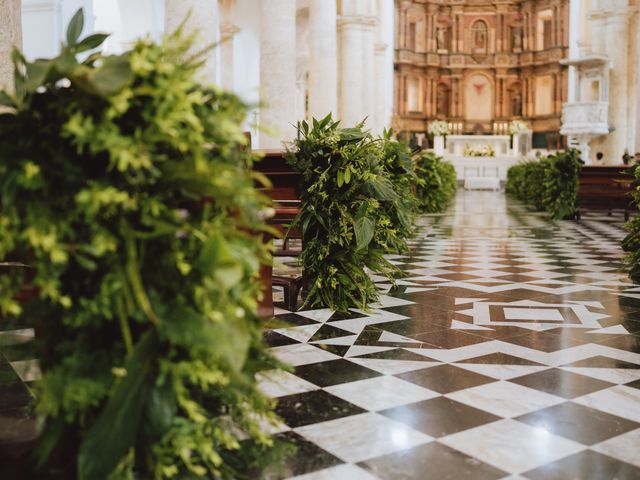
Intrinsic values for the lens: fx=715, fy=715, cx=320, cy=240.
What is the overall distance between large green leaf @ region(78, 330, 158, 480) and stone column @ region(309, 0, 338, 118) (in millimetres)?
13119

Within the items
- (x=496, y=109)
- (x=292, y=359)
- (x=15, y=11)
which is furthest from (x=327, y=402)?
(x=496, y=109)

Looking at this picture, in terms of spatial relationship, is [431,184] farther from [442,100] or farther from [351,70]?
[442,100]

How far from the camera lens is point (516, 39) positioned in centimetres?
3900

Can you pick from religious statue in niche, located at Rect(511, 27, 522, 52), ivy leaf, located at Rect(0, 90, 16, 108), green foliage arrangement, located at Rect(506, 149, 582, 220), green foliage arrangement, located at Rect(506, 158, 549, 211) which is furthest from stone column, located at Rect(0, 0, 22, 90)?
religious statue in niche, located at Rect(511, 27, 522, 52)

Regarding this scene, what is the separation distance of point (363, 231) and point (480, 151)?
28.8 metres

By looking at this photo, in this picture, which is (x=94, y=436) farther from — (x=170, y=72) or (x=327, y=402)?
(x=327, y=402)

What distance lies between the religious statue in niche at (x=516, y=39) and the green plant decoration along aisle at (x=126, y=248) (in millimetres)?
39668

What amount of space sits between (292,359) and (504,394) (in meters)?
1.25

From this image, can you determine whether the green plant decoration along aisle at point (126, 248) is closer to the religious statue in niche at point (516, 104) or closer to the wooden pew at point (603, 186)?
the wooden pew at point (603, 186)

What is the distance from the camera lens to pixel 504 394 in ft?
11.6

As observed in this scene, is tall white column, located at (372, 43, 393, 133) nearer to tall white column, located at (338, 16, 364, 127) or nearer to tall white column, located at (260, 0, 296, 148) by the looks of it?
tall white column, located at (338, 16, 364, 127)

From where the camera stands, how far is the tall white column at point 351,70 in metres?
17.3

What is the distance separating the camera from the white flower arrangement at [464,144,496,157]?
32844 mm

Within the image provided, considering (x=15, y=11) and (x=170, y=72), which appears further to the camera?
(x=15, y=11)
